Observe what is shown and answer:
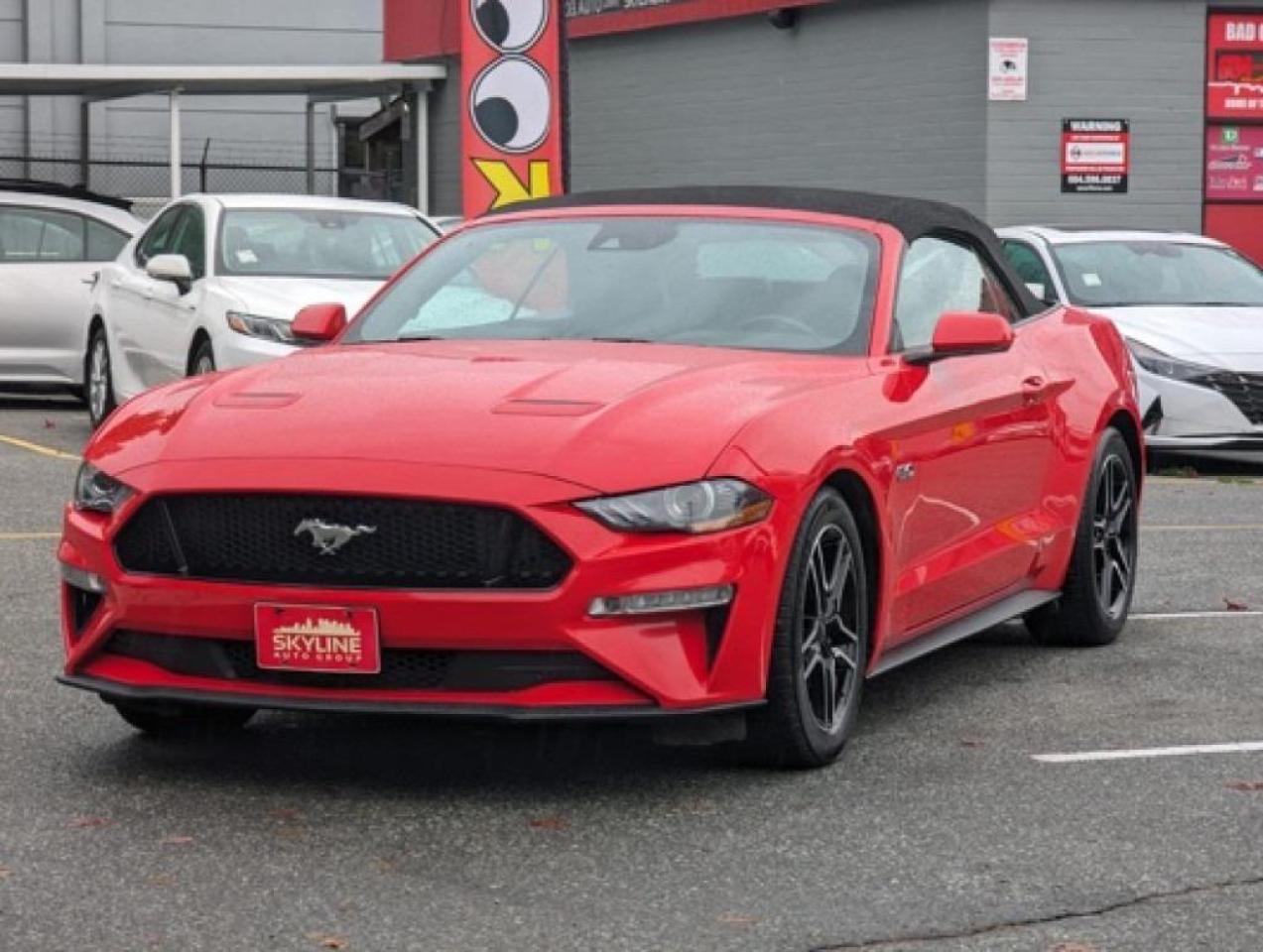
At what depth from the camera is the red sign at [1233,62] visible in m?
27.4

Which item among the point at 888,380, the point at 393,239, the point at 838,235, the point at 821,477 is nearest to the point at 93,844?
the point at 821,477

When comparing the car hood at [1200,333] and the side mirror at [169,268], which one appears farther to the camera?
the car hood at [1200,333]

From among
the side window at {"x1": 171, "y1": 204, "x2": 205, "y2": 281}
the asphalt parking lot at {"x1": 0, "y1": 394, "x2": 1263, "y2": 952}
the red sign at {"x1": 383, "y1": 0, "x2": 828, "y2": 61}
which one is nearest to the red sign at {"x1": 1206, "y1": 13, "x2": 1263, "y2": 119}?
the red sign at {"x1": 383, "y1": 0, "x2": 828, "y2": 61}

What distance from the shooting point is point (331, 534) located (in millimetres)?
6543

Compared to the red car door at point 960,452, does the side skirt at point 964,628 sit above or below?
below

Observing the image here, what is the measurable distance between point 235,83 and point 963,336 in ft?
84.5

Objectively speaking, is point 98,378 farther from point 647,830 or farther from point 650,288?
point 647,830

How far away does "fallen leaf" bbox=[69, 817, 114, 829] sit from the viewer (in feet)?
20.8

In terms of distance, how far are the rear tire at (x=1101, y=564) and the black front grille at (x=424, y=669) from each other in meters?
3.14

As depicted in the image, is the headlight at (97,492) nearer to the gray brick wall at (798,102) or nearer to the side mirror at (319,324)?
the side mirror at (319,324)

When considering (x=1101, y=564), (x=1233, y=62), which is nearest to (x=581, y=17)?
(x=1233, y=62)

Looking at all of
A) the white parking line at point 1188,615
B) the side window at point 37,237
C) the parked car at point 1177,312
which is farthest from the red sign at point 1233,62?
the white parking line at point 1188,615

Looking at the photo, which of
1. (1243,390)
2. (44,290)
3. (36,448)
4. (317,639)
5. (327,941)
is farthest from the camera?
(44,290)

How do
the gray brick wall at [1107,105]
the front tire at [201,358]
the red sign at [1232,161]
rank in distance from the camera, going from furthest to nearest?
the red sign at [1232,161]
the gray brick wall at [1107,105]
the front tire at [201,358]
